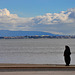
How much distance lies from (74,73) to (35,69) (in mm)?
3243

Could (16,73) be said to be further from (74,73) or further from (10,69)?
(74,73)

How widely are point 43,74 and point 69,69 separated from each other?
3.20 m

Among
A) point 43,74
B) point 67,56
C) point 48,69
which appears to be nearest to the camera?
point 43,74

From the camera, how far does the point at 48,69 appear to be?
59.7 ft

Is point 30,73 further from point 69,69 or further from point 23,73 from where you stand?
point 69,69

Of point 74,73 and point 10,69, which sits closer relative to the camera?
point 74,73

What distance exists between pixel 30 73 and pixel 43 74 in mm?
979

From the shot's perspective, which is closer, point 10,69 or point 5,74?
point 5,74

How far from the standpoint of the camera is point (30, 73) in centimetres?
1630

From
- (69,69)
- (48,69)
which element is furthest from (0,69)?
(69,69)

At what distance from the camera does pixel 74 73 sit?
53.2 ft

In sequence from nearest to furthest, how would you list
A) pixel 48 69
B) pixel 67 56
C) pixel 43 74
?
pixel 43 74
pixel 48 69
pixel 67 56

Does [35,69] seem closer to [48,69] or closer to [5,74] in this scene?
[48,69]

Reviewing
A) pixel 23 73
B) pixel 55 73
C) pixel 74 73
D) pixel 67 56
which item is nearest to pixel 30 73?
pixel 23 73
